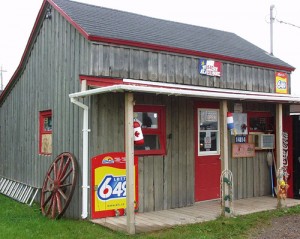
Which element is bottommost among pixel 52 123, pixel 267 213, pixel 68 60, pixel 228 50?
pixel 267 213

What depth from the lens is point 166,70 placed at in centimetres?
887

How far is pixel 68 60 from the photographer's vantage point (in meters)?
8.60

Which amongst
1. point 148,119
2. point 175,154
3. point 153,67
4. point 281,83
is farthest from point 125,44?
point 281,83

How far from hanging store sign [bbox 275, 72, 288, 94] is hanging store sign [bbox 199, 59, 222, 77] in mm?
2409

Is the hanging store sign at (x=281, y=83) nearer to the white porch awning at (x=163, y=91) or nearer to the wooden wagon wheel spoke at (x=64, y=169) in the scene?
the white porch awning at (x=163, y=91)

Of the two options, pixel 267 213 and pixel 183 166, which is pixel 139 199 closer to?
pixel 183 166

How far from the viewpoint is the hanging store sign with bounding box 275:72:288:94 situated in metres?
11.4

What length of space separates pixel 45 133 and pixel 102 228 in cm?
370

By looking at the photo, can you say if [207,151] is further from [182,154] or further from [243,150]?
[243,150]

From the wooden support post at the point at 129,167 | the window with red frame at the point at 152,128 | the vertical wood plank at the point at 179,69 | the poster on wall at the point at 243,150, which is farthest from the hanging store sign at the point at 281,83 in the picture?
the wooden support post at the point at 129,167

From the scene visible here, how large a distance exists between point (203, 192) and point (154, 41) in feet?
12.2

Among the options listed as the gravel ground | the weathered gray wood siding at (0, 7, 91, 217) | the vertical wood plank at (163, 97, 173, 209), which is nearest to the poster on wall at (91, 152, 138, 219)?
the weathered gray wood siding at (0, 7, 91, 217)

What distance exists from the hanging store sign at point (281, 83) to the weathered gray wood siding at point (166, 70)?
417 millimetres

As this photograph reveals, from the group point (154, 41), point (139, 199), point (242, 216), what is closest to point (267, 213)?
point (242, 216)
